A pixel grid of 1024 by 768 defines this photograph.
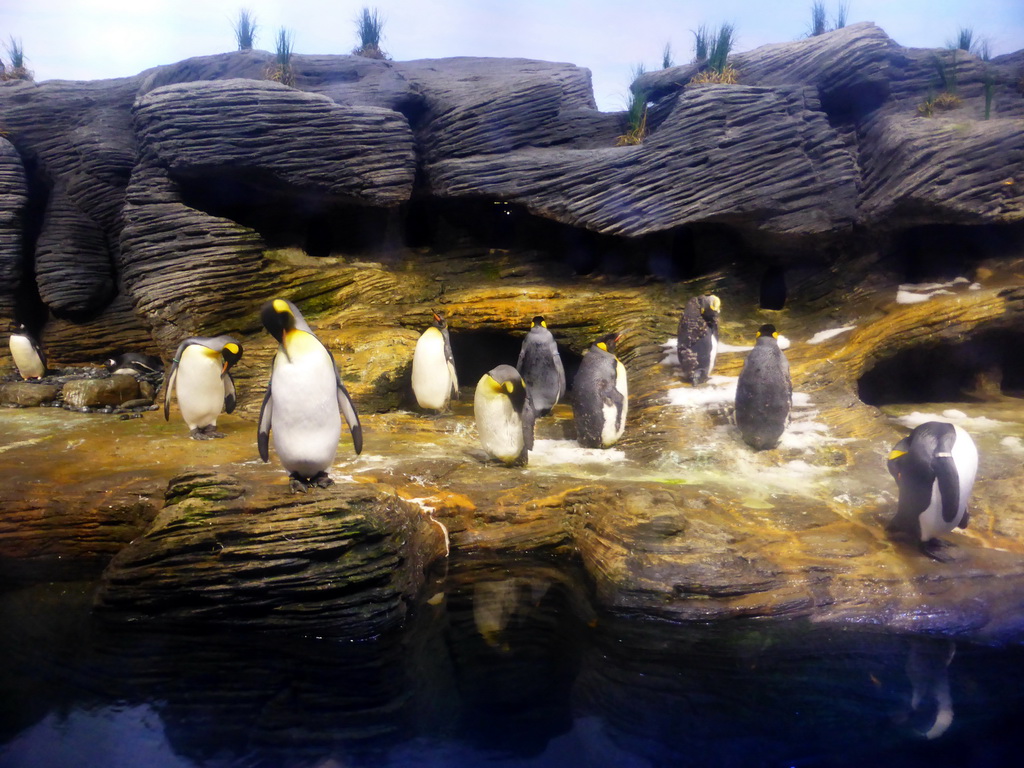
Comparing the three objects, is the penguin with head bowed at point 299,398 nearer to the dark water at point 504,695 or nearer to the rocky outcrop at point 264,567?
the rocky outcrop at point 264,567

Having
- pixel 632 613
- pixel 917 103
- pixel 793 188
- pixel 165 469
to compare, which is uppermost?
pixel 917 103

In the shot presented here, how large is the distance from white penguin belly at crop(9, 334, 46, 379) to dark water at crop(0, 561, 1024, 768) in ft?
19.5

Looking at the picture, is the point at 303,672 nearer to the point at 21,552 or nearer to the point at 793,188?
the point at 21,552

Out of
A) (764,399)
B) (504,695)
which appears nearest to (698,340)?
(764,399)

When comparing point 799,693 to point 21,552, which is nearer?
point 799,693

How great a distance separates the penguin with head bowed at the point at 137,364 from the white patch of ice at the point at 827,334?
7.55 metres

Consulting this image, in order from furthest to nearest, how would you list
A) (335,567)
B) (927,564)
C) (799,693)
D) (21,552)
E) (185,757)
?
1. (21,552)
2. (927,564)
3. (335,567)
4. (799,693)
5. (185,757)

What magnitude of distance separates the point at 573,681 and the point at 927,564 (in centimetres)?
205

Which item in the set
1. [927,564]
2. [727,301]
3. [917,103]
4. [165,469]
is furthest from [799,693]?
[917,103]

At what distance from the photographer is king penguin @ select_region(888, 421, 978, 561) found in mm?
3488

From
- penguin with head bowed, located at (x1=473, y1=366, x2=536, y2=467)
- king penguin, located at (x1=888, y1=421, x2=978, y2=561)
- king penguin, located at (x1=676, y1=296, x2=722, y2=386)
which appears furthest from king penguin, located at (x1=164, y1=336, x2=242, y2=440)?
king penguin, located at (x1=888, y1=421, x2=978, y2=561)

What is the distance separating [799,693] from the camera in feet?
8.74

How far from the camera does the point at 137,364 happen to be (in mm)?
8234

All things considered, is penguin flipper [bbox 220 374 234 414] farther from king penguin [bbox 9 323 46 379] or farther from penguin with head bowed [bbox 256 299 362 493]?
king penguin [bbox 9 323 46 379]
